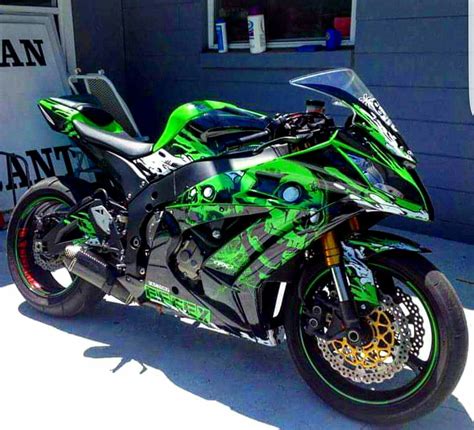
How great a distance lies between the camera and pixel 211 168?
2506mm

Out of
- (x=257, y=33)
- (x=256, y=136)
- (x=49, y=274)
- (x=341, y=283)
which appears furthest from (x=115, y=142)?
(x=257, y=33)

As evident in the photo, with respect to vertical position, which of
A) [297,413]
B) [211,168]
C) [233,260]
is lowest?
[297,413]

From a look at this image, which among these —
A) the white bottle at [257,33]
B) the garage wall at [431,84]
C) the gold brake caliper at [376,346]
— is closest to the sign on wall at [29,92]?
the white bottle at [257,33]

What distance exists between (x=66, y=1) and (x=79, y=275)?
3.64 metres

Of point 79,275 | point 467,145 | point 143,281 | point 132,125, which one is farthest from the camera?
point 132,125

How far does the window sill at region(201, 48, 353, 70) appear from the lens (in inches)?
186

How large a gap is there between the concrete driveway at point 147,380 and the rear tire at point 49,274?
89 mm

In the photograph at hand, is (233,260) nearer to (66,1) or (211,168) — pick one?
(211,168)

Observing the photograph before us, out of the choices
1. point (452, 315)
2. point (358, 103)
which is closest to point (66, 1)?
point (358, 103)

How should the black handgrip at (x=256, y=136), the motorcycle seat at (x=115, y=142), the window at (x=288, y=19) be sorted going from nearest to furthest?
the black handgrip at (x=256, y=136), the motorcycle seat at (x=115, y=142), the window at (x=288, y=19)

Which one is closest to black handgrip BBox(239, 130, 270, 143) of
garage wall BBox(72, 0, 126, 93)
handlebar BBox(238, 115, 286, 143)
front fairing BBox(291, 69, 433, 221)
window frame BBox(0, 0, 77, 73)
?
handlebar BBox(238, 115, 286, 143)

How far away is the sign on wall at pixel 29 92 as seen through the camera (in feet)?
16.7

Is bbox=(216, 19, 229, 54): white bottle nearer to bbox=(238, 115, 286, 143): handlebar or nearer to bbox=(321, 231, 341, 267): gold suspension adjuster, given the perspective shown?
bbox=(238, 115, 286, 143): handlebar

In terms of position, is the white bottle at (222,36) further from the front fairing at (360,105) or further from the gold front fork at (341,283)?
the gold front fork at (341,283)
